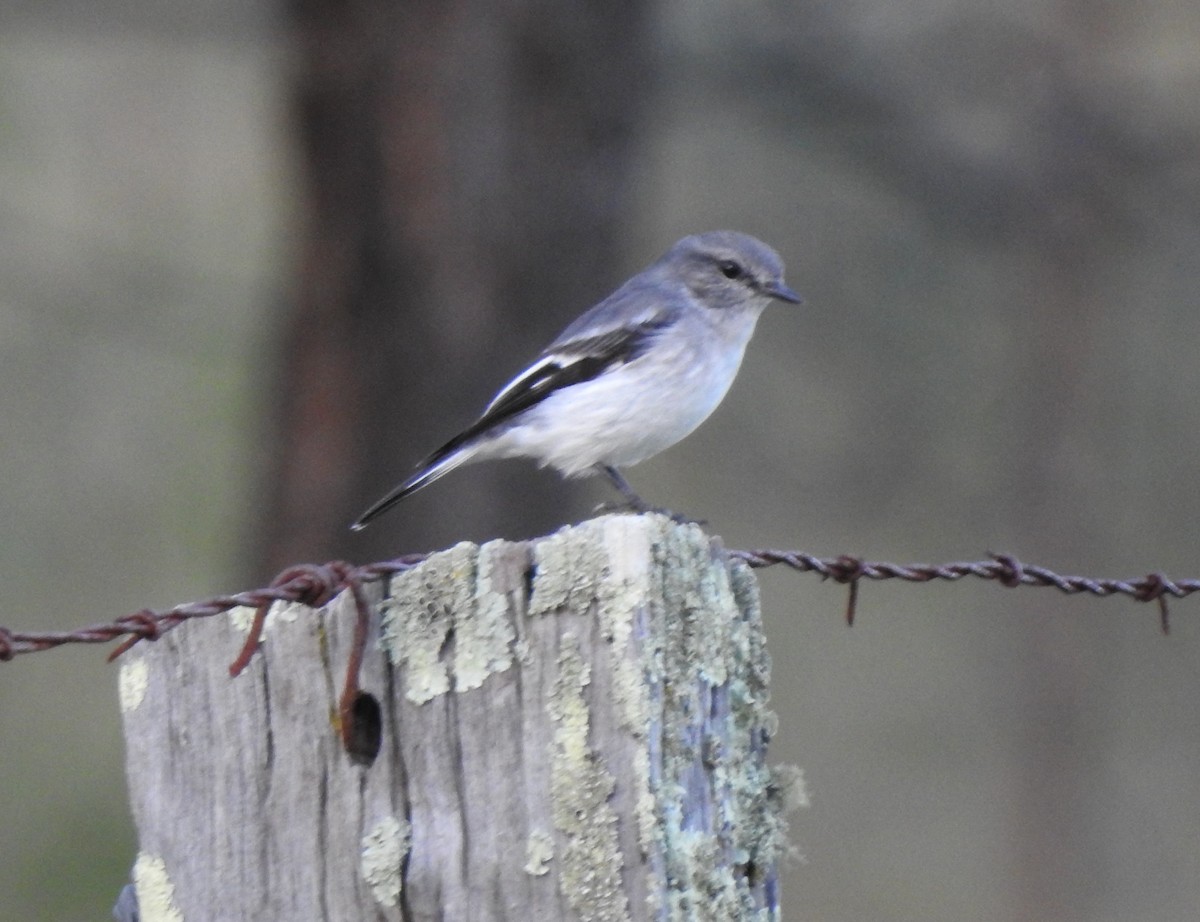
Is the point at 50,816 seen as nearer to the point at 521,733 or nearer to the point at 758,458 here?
the point at 758,458

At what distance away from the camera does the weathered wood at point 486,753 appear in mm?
2225

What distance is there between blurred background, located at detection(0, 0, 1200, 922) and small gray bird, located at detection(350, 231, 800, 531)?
189 cm

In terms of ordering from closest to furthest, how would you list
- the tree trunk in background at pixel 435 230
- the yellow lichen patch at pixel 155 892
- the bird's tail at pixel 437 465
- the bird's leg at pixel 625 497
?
the yellow lichen patch at pixel 155 892, the bird's leg at pixel 625 497, the bird's tail at pixel 437 465, the tree trunk in background at pixel 435 230

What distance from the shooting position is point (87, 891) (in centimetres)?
1075

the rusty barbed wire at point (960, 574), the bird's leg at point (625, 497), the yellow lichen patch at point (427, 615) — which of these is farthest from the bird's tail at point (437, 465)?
the yellow lichen patch at point (427, 615)

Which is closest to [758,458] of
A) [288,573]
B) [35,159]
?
[35,159]

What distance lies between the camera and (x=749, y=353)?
1184 centimetres

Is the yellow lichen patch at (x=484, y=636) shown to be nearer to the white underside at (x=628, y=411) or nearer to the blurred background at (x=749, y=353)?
the white underside at (x=628, y=411)

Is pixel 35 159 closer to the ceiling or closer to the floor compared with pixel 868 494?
closer to the ceiling

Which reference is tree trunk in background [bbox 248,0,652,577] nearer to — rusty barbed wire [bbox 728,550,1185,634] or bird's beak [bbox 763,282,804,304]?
bird's beak [bbox 763,282,804,304]

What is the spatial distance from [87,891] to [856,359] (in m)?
6.54

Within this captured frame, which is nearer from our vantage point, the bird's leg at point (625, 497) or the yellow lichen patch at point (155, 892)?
the yellow lichen patch at point (155, 892)

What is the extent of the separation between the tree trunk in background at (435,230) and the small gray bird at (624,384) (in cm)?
179

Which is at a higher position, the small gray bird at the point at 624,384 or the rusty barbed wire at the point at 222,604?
the small gray bird at the point at 624,384
